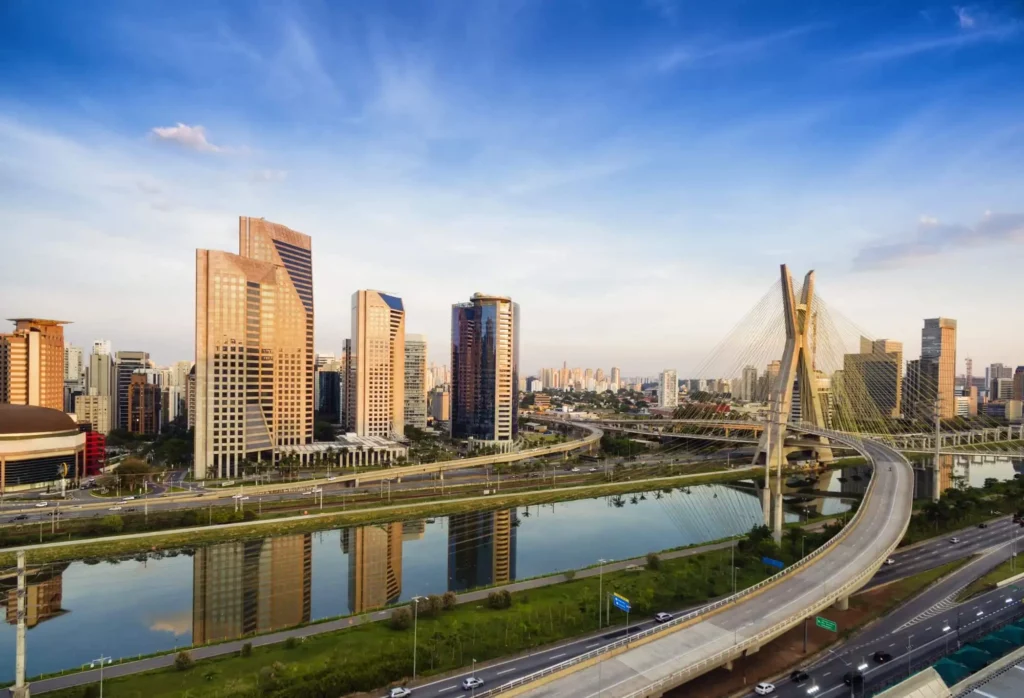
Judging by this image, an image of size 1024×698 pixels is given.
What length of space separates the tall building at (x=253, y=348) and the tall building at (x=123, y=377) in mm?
19075

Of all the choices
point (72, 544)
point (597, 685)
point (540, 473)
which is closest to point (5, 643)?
point (72, 544)

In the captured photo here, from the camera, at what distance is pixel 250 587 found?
14.9 metres

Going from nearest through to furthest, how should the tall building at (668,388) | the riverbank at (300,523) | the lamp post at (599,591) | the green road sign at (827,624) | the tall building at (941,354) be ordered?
the green road sign at (827,624), the lamp post at (599,591), the riverbank at (300,523), the tall building at (941,354), the tall building at (668,388)

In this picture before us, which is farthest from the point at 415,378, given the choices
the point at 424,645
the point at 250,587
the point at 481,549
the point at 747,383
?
the point at 747,383

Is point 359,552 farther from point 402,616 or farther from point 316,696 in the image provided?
point 316,696

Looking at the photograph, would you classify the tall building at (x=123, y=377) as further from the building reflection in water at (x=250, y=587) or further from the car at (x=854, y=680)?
the car at (x=854, y=680)

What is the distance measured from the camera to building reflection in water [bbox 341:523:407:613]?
1430 centimetres

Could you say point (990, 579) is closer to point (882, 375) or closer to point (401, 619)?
A: point (401, 619)

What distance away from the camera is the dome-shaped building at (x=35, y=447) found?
22.3 meters

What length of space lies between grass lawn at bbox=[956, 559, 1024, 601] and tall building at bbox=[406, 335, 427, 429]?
123 ft

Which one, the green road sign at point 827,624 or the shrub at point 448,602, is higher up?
the green road sign at point 827,624

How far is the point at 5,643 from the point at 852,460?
38.5 meters

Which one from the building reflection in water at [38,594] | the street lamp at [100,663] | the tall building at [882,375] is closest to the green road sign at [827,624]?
the street lamp at [100,663]

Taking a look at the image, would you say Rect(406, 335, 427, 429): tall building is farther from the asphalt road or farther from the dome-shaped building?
the asphalt road
